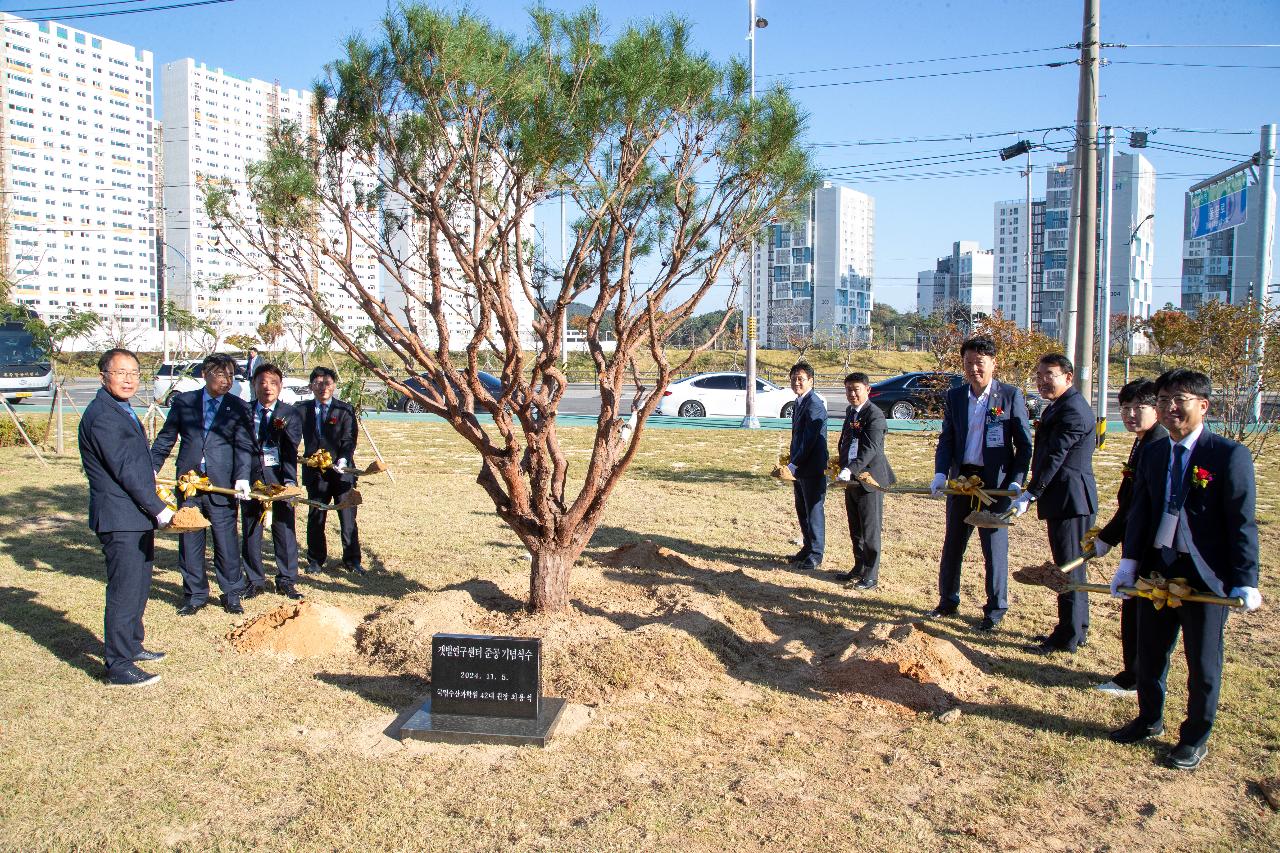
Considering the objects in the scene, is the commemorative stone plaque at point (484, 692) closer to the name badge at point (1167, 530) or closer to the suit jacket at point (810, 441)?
the name badge at point (1167, 530)

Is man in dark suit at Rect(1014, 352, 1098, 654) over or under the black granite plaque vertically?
over

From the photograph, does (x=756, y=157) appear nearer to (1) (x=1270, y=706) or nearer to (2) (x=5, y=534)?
(1) (x=1270, y=706)

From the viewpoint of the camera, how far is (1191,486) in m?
3.77

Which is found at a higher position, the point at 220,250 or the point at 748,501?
the point at 220,250

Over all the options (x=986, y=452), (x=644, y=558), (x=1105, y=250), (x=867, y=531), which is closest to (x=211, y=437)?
(x=644, y=558)

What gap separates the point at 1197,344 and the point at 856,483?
4987 mm

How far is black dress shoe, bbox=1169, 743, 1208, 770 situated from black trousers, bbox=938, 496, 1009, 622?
1829 millimetres

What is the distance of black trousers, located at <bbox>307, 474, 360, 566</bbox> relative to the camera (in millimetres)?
6863

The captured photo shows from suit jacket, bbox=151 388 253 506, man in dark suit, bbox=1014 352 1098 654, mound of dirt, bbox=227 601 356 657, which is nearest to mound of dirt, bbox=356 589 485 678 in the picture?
mound of dirt, bbox=227 601 356 657

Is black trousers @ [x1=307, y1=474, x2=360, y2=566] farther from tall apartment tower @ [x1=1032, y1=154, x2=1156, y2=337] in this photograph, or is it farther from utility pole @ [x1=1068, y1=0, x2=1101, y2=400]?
tall apartment tower @ [x1=1032, y1=154, x2=1156, y2=337]

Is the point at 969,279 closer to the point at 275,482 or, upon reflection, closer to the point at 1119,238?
the point at 1119,238

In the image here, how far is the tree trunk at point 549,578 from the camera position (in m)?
5.34

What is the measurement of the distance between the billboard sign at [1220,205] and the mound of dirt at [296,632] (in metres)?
21.7

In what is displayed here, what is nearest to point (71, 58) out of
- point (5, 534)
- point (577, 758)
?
point (5, 534)
